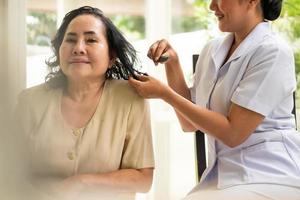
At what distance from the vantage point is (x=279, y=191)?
1015 millimetres

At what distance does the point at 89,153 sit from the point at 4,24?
0.45 metres

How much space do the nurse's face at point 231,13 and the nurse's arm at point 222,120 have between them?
0.20 metres

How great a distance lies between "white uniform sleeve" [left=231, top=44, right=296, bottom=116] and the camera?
100 cm

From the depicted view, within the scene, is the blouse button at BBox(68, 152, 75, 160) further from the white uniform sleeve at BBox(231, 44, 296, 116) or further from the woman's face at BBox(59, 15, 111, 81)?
the white uniform sleeve at BBox(231, 44, 296, 116)

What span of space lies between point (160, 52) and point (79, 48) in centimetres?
26

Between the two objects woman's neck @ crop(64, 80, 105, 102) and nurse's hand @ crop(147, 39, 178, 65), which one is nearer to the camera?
woman's neck @ crop(64, 80, 105, 102)

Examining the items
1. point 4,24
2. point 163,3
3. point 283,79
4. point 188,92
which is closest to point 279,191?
point 283,79

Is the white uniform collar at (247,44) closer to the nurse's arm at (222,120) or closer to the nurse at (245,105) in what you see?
the nurse at (245,105)

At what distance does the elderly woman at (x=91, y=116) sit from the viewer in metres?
0.78

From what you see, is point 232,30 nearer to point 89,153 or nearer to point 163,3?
point 163,3

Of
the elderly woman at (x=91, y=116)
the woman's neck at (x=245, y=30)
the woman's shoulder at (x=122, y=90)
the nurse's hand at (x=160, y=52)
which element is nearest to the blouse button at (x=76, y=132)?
the elderly woman at (x=91, y=116)

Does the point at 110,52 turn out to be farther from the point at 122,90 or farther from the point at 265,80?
the point at 265,80

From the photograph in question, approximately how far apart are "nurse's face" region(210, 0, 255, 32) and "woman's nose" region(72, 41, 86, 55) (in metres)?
0.37

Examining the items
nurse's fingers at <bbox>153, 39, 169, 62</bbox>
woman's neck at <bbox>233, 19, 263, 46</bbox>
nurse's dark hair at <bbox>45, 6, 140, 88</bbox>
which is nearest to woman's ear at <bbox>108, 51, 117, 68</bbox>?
nurse's dark hair at <bbox>45, 6, 140, 88</bbox>
